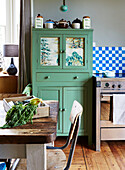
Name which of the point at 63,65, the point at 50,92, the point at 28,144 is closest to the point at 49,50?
the point at 63,65

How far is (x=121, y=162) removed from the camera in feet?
8.75

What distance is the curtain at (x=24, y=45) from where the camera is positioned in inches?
135

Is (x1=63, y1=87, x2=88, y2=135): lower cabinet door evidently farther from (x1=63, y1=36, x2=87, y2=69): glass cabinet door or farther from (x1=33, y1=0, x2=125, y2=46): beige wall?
(x1=33, y1=0, x2=125, y2=46): beige wall

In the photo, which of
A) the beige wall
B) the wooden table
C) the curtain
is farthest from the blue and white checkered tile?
the wooden table

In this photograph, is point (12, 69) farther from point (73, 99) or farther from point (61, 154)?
point (61, 154)

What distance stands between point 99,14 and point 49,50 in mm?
1169

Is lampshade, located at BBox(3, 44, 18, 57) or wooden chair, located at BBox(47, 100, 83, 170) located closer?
wooden chair, located at BBox(47, 100, 83, 170)

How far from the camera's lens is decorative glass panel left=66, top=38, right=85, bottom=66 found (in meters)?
3.11

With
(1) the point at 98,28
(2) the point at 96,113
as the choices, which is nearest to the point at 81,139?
(2) the point at 96,113

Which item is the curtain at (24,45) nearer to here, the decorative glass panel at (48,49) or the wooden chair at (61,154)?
the decorative glass panel at (48,49)

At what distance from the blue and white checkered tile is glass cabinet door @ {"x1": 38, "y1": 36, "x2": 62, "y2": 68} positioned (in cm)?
81

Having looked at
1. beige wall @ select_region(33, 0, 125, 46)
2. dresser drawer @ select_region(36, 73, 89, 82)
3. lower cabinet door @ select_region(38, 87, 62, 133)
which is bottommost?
lower cabinet door @ select_region(38, 87, 62, 133)

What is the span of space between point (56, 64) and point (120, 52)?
1.20m

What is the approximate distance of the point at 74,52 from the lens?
10.2 ft
